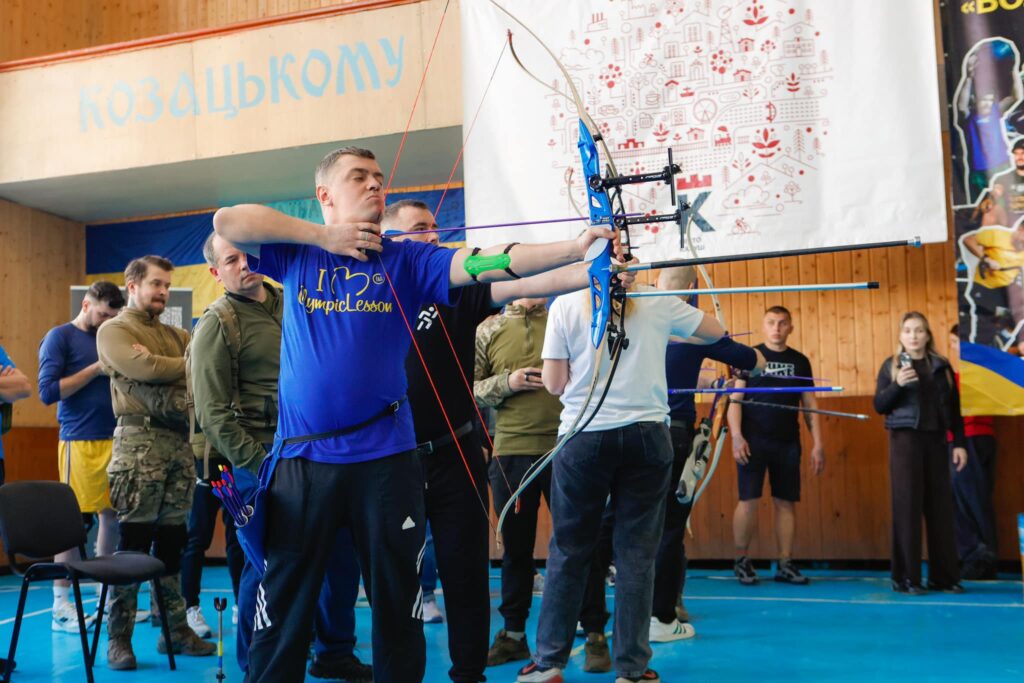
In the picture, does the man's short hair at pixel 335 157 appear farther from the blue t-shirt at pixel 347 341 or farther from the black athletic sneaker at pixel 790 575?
the black athletic sneaker at pixel 790 575

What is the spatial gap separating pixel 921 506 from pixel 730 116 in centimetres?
225

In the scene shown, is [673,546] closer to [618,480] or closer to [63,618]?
[618,480]

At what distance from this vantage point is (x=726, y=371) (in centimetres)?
653

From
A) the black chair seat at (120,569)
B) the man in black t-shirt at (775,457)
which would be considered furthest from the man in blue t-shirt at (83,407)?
the man in black t-shirt at (775,457)

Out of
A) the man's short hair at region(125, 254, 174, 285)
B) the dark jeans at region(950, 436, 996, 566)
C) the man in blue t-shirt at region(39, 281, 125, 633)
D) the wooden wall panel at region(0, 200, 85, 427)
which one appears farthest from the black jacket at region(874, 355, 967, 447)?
the wooden wall panel at region(0, 200, 85, 427)

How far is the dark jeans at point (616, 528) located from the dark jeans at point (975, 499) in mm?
3437

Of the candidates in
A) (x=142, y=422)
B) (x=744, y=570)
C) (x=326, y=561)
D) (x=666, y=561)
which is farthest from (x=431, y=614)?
(x=326, y=561)

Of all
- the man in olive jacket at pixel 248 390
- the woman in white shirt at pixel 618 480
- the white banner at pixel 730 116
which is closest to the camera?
the woman in white shirt at pixel 618 480

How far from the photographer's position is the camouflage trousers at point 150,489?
144 inches

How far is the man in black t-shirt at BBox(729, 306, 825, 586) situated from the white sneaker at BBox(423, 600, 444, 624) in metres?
2.02

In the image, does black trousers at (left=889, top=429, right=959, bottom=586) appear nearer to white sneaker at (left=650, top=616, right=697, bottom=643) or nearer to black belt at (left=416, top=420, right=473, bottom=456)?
white sneaker at (left=650, top=616, right=697, bottom=643)

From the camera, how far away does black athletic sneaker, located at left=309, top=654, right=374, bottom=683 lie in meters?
3.26

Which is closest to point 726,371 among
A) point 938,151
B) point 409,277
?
point 938,151

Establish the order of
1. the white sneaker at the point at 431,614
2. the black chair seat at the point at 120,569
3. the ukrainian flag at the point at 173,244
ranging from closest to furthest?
the black chair seat at the point at 120,569, the white sneaker at the point at 431,614, the ukrainian flag at the point at 173,244
